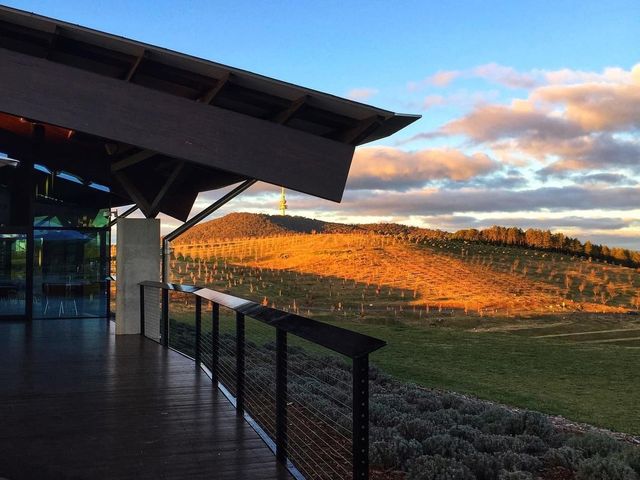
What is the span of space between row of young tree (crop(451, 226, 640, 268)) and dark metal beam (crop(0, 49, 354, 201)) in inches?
2216

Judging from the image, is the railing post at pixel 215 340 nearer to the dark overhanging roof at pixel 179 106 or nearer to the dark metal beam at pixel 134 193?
the dark overhanging roof at pixel 179 106

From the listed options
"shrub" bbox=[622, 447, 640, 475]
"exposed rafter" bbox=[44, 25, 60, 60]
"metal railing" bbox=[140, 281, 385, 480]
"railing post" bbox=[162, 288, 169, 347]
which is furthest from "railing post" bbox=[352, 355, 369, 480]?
"railing post" bbox=[162, 288, 169, 347]

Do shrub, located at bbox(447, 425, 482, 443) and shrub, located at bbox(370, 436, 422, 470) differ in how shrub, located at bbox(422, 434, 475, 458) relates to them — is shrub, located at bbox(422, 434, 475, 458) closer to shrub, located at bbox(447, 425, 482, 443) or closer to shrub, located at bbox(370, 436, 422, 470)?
shrub, located at bbox(370, 436, 422, 470)

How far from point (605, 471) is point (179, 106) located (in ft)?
16.7

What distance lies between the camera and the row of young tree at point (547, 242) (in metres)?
57.0

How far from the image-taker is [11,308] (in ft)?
36.7

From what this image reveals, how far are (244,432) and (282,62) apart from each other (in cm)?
1023

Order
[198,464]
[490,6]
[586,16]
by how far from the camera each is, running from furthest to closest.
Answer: [490,6] < [586,16] < [198,464]

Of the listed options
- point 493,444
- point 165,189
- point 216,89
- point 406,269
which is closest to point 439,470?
point 493,444

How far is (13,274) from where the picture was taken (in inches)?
436

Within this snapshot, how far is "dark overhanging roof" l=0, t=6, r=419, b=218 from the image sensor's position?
569cm

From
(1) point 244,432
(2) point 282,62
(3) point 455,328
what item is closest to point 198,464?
(1) point 244,432

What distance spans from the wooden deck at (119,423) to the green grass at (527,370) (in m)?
8.33

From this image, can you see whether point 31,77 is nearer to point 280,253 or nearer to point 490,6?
point 490,6
